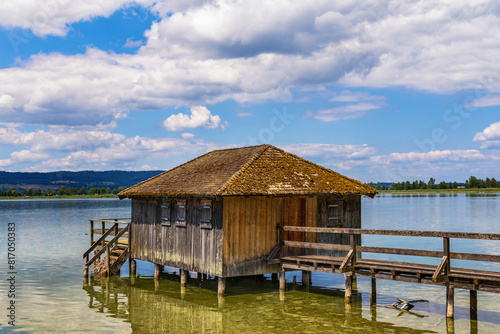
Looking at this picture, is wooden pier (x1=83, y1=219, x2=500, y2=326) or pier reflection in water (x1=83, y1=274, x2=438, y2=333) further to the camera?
pier reflection in water (x1=83, y1=274, x2=438, y2=333)

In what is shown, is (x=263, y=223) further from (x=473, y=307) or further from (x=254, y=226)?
(x=473, y=307)

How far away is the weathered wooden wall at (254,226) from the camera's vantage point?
18.4 metres

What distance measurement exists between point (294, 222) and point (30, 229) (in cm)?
4237

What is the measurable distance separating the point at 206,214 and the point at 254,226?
1950mm

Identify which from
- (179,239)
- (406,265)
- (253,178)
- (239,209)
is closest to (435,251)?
(406,265)

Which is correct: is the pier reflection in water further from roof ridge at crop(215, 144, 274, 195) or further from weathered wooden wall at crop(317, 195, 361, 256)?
roof ridge at crop(215, 144, 274, 195)

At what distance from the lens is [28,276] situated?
1003 inches

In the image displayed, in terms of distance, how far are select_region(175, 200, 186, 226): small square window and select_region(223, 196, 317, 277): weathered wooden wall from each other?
293 centimetres

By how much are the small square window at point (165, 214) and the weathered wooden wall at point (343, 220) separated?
664 cm

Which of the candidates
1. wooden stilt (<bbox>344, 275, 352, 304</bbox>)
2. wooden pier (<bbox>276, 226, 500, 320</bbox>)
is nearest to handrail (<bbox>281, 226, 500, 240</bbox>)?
wooden pier (<bbox>276, 226, 500, 320</bbox>)

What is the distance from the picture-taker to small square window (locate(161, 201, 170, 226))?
21.7 m

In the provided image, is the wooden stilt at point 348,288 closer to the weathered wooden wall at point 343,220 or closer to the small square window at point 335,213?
the weathered wooden wall at point 343,220

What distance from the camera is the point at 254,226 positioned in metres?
19.1

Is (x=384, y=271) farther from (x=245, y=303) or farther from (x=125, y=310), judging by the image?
(x=125, y=310)
